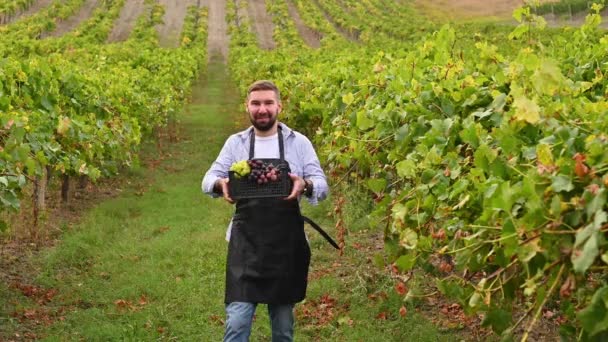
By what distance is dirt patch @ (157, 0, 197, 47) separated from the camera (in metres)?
60.4

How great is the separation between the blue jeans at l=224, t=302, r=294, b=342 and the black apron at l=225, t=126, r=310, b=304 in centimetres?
6

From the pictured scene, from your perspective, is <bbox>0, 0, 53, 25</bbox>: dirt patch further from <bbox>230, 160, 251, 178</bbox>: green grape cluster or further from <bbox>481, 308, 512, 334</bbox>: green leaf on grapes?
<bbox>481, 308, 512, 334</bbox>: green leaf on grapes

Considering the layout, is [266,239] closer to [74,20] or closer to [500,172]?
[500,172]

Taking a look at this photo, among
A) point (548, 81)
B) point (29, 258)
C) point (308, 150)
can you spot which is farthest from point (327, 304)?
point (548, 81)

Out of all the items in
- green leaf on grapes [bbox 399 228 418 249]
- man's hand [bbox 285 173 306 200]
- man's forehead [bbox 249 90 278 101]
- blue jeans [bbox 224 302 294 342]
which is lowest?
blue jeans [bbox 224 302 294 342]

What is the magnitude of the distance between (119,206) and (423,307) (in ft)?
20.8

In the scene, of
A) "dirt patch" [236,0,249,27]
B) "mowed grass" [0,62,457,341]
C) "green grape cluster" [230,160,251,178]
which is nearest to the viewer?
"green grape cluster" [230,160,251,178]

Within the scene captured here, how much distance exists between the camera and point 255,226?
4648 mm

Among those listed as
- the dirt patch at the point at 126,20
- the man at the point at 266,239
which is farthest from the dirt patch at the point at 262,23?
the man at the point at 266,239

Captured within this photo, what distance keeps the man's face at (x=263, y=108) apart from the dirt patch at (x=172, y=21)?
54602mm

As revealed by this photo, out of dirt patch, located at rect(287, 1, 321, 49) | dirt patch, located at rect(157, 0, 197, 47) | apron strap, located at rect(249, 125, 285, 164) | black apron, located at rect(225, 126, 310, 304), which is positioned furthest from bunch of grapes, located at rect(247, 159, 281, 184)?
dirt patch, located at rect(287, 1, 321, 49)

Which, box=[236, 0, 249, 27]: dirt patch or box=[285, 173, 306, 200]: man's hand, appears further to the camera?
box=[236, 0, 249, 27]: dirt patch

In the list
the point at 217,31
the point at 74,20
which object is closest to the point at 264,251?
the point at 217,31

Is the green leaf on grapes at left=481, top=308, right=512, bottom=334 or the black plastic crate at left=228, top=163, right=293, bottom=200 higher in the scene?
the black plastic crate at left=228, top=163, right=293, bottom=200
